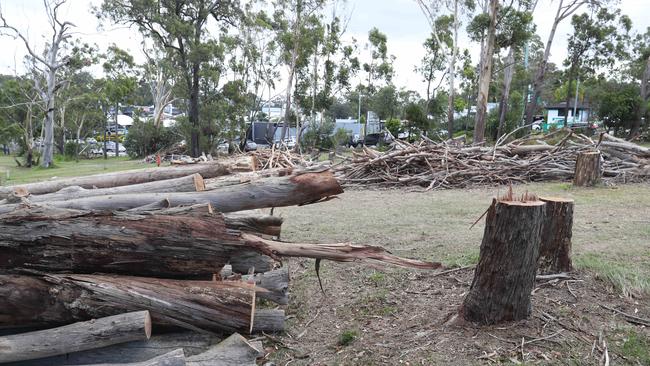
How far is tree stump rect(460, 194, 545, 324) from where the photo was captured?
3.23 meters

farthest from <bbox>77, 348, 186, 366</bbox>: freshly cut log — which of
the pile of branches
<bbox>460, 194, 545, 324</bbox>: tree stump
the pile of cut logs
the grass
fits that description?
the grass

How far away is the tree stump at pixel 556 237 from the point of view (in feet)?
13.3

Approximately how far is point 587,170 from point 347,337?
8416 millimetres

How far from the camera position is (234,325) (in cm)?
330

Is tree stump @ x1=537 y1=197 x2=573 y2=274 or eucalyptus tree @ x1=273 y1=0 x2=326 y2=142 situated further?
eucalyptus tree @ x1=273 y1=0 x2=326 y2=142

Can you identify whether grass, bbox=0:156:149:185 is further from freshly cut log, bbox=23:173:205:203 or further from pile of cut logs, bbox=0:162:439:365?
pile of cut logs, bbox=0:162:439:365

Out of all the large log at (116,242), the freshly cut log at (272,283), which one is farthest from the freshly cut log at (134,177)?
the large log at (116,242)

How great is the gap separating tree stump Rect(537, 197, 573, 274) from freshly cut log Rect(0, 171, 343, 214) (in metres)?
1.73

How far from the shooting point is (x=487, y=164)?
12086 mm

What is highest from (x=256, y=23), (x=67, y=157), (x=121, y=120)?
(x=256, y=23)

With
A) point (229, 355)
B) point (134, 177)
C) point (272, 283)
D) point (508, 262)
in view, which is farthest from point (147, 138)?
point (508, 262)

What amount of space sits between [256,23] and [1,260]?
1127 inches

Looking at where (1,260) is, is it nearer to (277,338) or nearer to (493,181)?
(277,338)

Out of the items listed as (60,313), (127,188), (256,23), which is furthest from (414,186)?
(256,23)
